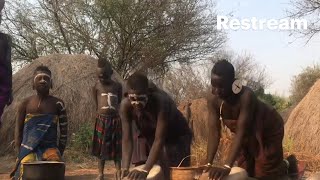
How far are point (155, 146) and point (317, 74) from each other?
24069 mm

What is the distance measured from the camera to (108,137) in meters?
6.61

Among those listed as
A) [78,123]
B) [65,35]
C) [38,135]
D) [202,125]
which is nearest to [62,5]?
[65,35]

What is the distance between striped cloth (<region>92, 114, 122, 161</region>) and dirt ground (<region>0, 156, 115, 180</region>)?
99 centimetres

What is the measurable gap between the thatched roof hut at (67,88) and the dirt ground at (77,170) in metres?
0.86

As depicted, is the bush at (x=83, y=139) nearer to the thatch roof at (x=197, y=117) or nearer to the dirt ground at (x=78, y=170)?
the dirt ground at (x=78, y=170)

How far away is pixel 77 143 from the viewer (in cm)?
1030

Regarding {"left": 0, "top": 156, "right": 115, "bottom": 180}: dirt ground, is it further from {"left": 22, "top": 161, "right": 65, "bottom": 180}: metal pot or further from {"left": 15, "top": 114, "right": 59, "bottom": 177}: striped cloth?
{"left": 22, "top": 161, "right": 65, "bottom": 180}: metal pot

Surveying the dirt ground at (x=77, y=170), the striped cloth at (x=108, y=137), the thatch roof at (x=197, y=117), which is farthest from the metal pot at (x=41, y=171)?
the thatch roof at (x=197, y=117)

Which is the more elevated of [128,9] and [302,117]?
[128,9]

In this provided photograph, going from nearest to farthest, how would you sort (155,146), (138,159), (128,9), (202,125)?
(155,146)
(138,159)
(202,125)
(128,9)

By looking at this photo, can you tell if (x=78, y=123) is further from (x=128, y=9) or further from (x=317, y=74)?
(x=317, y=74)

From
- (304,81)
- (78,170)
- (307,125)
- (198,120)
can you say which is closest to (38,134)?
(78,170)

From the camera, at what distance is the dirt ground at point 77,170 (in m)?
7.77

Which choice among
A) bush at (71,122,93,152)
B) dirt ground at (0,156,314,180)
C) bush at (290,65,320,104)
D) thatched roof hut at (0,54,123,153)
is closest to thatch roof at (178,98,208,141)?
dirt ground at (0,156,314,180)
